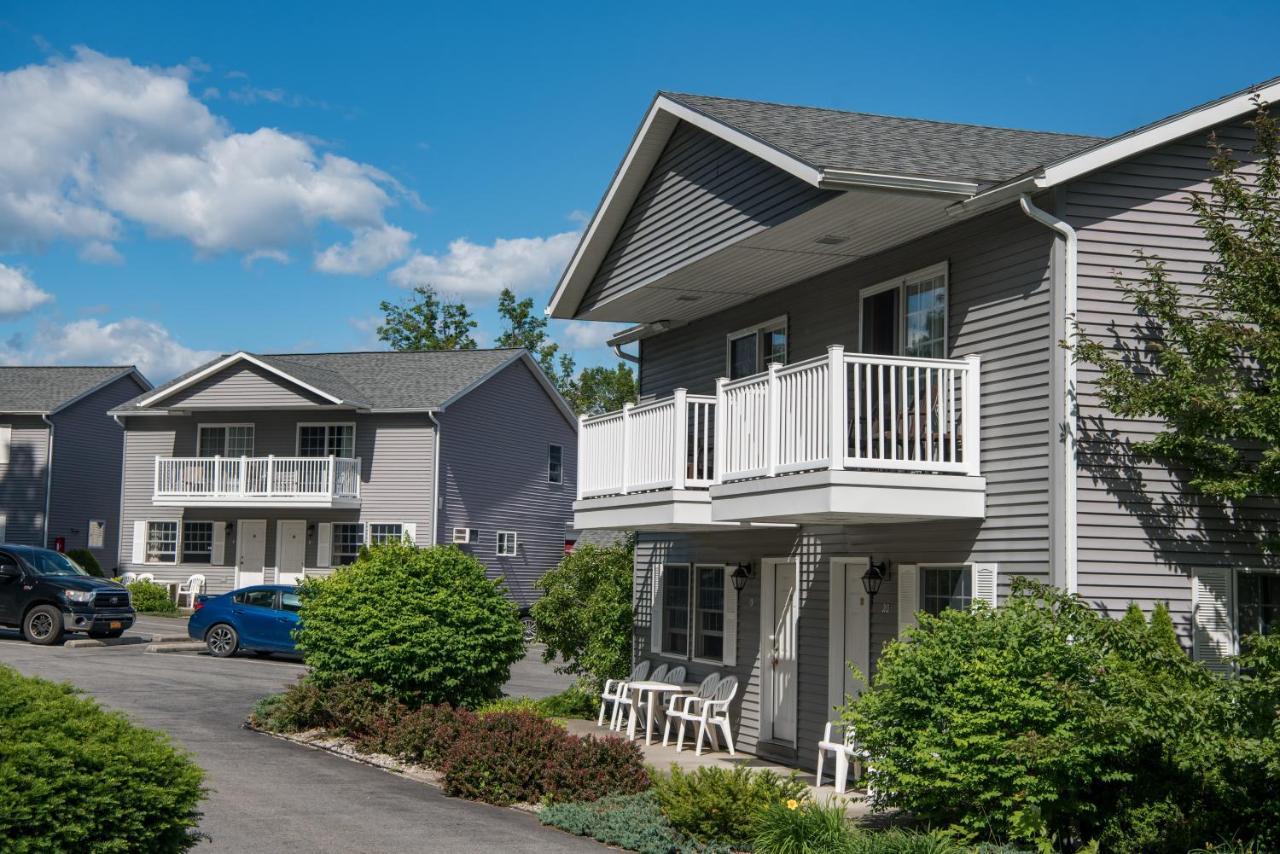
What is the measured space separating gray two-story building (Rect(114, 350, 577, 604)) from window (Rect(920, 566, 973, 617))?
986 inches

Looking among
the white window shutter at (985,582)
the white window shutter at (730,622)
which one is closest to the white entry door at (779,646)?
the white window shutter at (730,622)

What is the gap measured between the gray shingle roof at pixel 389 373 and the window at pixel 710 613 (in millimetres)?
20709

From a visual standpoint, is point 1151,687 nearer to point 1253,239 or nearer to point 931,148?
point 1253,239

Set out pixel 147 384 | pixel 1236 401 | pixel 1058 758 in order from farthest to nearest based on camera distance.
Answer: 1. pixel 147 384
2. pixel 1236 401
3. pixel 1058 758

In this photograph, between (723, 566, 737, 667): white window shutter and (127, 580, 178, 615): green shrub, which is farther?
(127, 580, 178, 615): green shrub

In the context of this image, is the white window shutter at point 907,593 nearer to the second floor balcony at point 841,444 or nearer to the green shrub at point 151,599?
the second floor balcony at point 841,444

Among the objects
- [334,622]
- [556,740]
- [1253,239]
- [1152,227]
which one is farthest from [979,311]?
[334,622]

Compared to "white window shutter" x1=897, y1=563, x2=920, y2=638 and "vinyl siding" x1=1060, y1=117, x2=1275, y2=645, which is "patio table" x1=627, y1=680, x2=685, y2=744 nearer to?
"white window shutter" x1=897, y1=563, x2=920, y2=638

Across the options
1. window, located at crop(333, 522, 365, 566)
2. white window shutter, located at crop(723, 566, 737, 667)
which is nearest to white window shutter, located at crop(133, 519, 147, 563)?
window, located at crop(333, 522, 365, 566)

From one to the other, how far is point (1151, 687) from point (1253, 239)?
412 cm

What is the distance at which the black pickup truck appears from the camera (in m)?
28.0

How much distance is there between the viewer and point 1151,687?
1038cm

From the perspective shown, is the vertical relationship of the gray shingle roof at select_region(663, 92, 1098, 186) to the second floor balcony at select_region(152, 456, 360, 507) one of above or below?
above

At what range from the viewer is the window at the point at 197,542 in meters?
41.5
